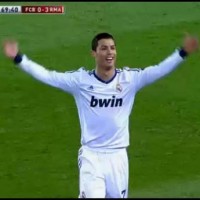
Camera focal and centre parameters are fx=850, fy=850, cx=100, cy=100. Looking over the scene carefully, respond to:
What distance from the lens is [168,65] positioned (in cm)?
970

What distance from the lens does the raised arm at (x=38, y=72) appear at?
9.59 m

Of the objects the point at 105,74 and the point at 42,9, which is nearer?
the point at 105,74

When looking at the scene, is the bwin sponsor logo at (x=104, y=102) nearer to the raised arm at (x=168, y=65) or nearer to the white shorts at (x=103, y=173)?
the raised arm at (x=168, y=65)

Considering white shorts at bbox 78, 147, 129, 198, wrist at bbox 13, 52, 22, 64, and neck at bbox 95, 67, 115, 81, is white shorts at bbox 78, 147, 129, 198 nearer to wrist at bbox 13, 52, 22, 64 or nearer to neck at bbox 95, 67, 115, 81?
neck at bbox 95, 67, 115, 81

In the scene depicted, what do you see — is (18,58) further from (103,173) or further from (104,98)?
(103,173)

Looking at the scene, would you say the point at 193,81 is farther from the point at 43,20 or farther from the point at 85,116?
the point at 85,116

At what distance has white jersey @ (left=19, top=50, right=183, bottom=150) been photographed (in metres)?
9.79

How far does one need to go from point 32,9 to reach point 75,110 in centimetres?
527

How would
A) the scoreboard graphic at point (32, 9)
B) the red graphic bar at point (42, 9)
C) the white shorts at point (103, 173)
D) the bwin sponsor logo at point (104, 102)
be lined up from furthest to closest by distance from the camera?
the red graphic bar at point (42, 9) → the scoreboard graphic at point (32, 9) → the bwin sponsor logo at point (104, 102) → the white shorts at point (103, 173)

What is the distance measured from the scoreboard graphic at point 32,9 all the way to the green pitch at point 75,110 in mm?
177

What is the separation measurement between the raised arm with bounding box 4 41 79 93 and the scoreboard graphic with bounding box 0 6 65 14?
32.4 feet

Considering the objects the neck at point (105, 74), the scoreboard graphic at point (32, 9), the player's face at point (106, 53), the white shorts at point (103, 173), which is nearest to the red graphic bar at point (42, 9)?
the scoreboard graphic at point (32, 9)

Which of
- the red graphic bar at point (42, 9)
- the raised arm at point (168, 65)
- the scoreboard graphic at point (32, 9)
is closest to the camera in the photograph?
the raised arm at point (168, 65)

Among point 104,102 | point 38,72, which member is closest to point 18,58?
point 38,72
